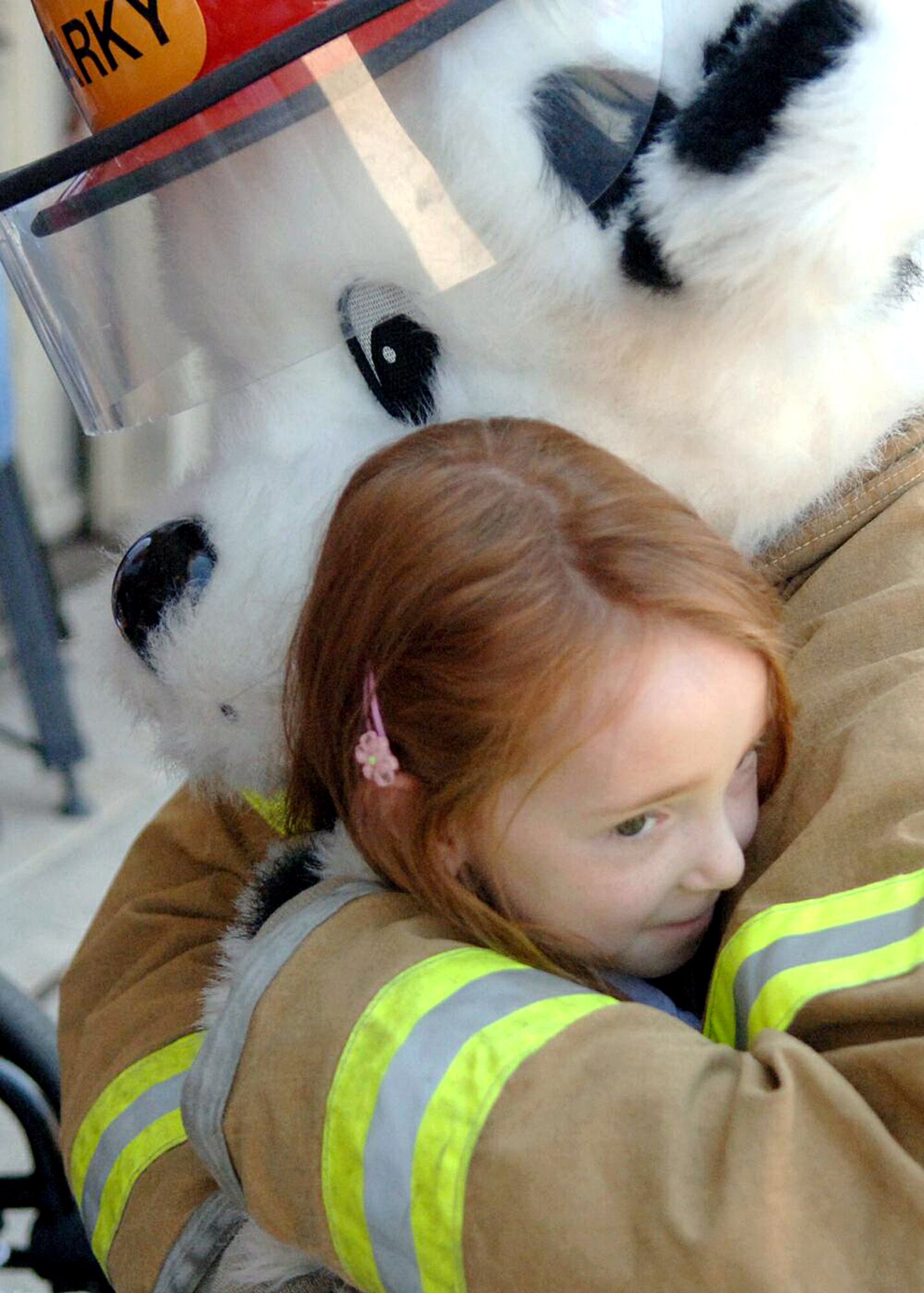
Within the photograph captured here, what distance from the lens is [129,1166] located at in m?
0.92

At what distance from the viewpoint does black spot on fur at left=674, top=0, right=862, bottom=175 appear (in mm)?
740

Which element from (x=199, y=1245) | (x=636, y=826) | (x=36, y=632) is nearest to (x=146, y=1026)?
(x=199, y=1245)

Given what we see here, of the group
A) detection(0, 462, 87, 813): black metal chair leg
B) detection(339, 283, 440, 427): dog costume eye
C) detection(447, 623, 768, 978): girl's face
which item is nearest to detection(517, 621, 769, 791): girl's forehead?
detection(447, 623, 768, 978): girl's face

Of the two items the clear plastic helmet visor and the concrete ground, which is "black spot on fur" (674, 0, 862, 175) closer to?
the clear plastic helmet visor

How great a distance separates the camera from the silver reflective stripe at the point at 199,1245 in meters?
0.88

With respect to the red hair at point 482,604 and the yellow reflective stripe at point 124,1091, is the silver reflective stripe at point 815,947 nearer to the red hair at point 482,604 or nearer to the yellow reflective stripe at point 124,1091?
the red hair at point 482,604

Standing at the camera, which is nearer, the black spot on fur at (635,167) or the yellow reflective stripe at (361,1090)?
the yellow reflective stripe at (361,1090)

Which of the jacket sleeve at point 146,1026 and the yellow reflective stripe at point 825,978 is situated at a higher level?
the yellow reflective stripe at point 825,978

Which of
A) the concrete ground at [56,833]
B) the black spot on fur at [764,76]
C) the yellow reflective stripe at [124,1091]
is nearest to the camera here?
the black spot on fur at [764,76]

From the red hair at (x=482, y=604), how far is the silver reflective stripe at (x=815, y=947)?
0.12m

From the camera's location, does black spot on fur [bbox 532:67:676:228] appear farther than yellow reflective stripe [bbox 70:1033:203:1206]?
No

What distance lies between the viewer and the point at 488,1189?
62 cm

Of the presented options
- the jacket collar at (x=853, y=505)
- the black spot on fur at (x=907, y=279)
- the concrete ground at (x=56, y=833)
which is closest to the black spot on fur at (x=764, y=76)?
the black spot on fur at (x=907, y=279)

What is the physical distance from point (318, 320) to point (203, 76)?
154 millimetres
